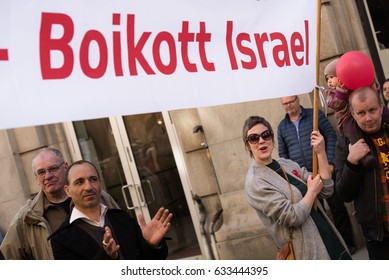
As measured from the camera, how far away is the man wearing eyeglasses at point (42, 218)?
453 centimetres

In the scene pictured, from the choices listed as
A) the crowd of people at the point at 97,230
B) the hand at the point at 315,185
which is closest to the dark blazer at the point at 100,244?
the crowd of people at the point at 97,230

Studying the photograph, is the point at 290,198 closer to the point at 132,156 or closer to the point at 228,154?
the point at 228,154

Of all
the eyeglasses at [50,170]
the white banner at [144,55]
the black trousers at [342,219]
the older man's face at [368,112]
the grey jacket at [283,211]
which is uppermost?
the white banner at [144,55]

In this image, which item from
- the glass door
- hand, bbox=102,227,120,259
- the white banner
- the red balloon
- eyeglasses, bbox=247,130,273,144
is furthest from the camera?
the glass door

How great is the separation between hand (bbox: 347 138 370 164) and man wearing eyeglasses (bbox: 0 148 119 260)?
1.65 m

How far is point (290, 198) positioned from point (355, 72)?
1092 mm

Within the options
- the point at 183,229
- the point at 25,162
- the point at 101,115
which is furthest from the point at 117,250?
the point at 25,162

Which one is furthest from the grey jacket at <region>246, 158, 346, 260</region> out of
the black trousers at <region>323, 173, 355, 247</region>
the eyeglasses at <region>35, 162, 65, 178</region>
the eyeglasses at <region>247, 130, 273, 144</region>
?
the black trousers at <region>323, 173, 355, 247</region>

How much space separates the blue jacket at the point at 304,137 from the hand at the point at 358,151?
2.49 metres

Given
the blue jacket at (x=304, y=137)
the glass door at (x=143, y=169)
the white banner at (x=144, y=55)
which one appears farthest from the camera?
the glass door at (x=143, y=169)

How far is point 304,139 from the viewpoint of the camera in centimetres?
623

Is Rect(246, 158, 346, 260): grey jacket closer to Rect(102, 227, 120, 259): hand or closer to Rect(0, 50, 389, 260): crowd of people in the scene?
Rect(0, 50, 389, 260): crowd of people

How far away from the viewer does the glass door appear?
8297mm

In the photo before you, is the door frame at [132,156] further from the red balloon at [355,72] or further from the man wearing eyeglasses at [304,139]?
the red balloon at [355,72]
